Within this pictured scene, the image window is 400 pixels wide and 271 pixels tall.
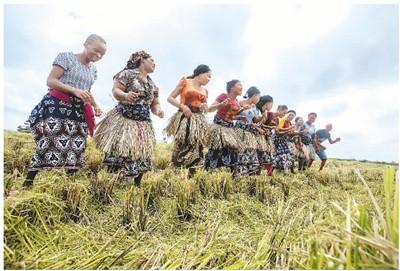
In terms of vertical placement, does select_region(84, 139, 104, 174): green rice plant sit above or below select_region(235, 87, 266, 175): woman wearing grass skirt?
below

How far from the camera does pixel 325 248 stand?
129 cm

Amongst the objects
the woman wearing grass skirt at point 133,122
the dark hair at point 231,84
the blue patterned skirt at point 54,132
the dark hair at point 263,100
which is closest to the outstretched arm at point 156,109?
the woman wearing grass skirt at point 133,122

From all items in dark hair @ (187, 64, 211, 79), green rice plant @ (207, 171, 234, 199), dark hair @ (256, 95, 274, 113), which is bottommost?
green rice plant @ (207, 171, 234, 199)

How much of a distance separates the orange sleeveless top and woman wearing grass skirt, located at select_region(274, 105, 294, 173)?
9.69 ft

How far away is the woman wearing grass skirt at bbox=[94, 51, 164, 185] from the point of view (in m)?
3.87

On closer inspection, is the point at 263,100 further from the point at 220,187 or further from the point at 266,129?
the point at 220,187

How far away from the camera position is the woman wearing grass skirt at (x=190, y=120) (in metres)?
4.77

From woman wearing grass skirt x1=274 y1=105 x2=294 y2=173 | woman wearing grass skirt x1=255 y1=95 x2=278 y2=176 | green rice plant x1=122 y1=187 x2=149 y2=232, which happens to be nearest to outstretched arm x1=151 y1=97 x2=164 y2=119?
green rice plant x1=122 y1=187 x2=149 y2=232

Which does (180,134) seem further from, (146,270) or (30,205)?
(146,270)

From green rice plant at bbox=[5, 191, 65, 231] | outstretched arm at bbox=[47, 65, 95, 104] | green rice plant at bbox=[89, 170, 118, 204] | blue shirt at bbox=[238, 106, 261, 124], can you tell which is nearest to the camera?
green rice plant at bbox=[5, 191, 65, 231]

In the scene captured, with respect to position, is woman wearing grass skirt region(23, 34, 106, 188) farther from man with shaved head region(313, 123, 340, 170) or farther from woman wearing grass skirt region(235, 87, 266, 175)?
man with shaved head region(313, 123, 340, 170)

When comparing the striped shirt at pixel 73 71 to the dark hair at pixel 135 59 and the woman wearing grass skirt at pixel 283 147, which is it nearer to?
the dark hair at pixel 135 59

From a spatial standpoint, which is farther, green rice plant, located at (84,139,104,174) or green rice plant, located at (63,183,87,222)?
green rice plant, located at (84,139,104,174)

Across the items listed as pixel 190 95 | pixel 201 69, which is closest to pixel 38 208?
pixel 190 95
